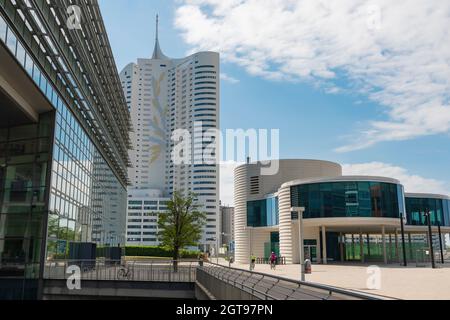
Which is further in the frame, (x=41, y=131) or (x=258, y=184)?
(x=258, y=184)

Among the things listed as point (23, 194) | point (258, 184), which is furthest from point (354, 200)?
point (23, 194)

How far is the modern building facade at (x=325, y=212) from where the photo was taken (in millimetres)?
49094

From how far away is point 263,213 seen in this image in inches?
2675

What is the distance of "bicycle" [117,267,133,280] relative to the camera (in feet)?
91.1

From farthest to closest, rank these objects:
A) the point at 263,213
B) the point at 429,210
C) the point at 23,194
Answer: the point at 263,213
the point at 429,210
the point at 23,194

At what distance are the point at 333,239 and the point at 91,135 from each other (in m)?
38.1

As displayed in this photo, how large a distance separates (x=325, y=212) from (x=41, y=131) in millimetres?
33677

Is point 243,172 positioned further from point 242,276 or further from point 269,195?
point 242,276

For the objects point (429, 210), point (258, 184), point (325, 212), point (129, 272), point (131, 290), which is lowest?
point (131, 290)

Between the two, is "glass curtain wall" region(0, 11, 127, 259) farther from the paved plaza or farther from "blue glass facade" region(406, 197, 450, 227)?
"blue glass facade" region(406, 197, 450, 227)

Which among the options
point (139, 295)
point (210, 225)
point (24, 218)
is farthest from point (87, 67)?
point (210, 225)

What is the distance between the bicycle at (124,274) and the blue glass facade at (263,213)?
1512 inches

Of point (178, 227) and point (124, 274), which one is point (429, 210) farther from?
point (124, 274)

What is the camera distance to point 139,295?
87.7ft
